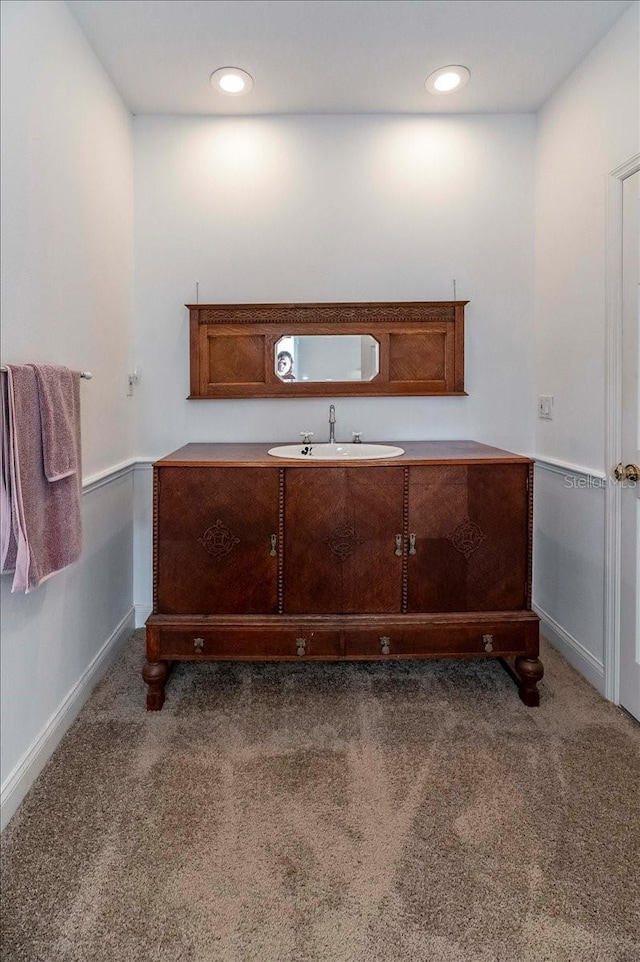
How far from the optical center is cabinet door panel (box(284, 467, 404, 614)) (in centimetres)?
187

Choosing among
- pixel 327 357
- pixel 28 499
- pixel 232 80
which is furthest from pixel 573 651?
pixel 232 80

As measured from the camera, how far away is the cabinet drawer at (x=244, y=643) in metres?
1.91

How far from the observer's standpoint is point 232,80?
7.15 feet

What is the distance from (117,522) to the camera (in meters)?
2.39

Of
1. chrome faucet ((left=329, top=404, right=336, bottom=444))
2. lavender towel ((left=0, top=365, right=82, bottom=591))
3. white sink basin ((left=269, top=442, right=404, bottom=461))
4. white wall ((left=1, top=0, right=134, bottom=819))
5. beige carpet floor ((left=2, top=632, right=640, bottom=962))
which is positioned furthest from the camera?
chrome faucet ((left=329, top=404, right=336, bottom=444))

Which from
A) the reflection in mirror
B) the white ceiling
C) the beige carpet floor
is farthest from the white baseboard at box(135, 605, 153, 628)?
the white ceiling

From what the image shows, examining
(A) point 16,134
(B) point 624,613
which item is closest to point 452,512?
(B) point 624,613

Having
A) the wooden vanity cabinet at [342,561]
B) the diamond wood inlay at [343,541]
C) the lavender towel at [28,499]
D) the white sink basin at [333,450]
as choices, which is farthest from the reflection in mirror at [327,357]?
the lavender towel at [28,499]

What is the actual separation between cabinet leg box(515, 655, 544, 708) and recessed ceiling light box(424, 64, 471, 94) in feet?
7.59

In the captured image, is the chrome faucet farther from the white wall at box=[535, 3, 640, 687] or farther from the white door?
the white door

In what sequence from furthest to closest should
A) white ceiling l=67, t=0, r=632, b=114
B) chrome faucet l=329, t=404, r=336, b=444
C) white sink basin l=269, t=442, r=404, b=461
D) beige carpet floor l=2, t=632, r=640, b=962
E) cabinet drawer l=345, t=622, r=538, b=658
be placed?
chrome faucet l=329, t=404, r=336, b=444 < white sink basin l=269, t=442, r=404, b=461 < cabinet drawer l=345, t=622, r=538, b=658 < white ceiling l=67, t=0, r=632, b=114 < beige carpet floor l=2, t=632, r=640, b=962

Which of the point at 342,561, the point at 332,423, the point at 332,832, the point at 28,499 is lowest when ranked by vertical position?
the point at 332,832

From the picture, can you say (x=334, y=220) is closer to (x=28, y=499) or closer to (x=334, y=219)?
(x=334, y=219)

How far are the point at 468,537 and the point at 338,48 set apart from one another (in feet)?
6.21
